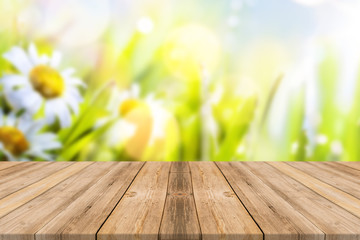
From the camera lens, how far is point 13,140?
186 cm

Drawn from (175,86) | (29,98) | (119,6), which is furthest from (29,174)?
(119,6)

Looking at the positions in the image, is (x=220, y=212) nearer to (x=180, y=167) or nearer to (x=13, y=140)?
(x=180, y=167)

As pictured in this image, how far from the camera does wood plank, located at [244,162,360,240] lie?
0.81 m

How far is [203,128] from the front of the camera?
1842 mm

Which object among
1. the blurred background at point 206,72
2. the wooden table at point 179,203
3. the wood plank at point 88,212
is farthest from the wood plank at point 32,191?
the blurred background at point 206,72

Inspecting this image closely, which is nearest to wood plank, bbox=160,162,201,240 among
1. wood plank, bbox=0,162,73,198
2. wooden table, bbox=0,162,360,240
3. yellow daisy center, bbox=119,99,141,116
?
wooden table, bbox=0,162,360,240

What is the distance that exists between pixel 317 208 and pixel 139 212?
50cm

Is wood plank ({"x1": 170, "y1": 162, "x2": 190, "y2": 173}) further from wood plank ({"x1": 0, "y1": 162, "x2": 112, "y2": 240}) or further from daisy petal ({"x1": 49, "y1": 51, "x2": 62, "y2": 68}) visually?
daisy petal ({"x1": 49, "y1": 51, "x2": 62, "y2": 68})

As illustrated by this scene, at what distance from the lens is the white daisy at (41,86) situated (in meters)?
1.83

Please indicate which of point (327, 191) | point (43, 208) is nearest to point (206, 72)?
point (327, 191)

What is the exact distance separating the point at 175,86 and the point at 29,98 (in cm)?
78

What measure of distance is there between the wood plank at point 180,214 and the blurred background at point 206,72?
615 mm

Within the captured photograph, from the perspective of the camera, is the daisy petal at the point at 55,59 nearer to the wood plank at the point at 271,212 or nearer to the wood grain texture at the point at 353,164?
the wood plank at the point at 271,212

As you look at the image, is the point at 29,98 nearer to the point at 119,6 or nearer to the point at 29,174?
the point at 29,174
